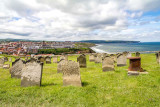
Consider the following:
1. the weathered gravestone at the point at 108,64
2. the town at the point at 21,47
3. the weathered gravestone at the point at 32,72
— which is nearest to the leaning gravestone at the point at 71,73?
the weathered gravestone at the point at 32,72

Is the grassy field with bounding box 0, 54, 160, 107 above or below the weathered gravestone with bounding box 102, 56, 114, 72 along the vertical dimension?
below

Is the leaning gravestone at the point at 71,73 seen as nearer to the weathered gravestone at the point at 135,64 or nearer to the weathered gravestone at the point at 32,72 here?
the weathered gravestone at the point at 32,72

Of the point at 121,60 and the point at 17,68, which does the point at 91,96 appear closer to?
the point at 17,68

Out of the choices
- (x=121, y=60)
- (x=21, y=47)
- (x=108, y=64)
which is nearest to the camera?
(x=108, y=64)

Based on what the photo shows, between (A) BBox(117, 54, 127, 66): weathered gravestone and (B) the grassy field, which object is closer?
(B) the grassy field

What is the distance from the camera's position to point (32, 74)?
8.27 metres

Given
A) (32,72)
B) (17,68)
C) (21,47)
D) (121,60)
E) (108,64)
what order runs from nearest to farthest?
(32,72) → (17,68) → (108,64) → (121,60) → (21,47)

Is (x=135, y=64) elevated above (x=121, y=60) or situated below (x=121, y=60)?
above

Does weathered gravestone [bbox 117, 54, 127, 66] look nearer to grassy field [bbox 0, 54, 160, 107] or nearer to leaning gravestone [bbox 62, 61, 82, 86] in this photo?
grassy field [bbox 0, 54, 160, 107]

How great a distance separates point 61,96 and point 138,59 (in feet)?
24.3

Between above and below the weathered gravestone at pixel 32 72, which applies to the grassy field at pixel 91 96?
below

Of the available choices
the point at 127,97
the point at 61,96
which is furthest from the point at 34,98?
the point at 127,97

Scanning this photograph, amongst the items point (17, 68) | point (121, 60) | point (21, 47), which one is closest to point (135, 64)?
point (121, 60)

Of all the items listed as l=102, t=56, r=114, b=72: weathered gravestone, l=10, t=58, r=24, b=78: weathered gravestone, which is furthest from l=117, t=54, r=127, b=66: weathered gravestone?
l=10, t=58, r=24, b=78: weathered gravestone
